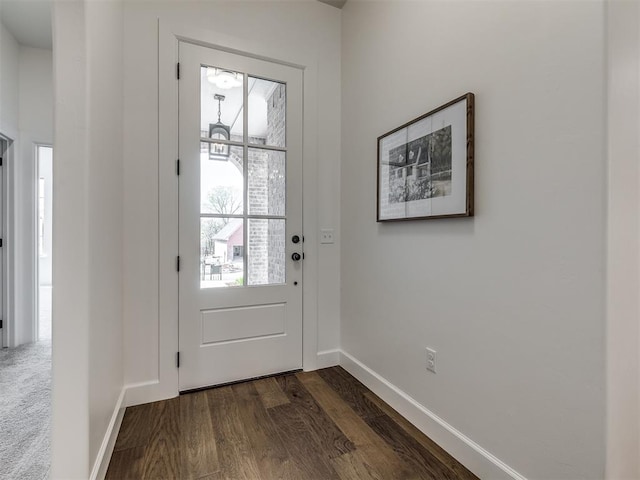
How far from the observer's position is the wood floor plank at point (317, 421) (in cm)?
156

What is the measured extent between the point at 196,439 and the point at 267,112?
2.11 metres

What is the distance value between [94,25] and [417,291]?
75.1 inches

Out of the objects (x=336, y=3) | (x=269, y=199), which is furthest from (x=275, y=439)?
(x=336, y=3)

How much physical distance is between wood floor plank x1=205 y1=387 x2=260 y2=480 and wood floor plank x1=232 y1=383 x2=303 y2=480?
0.03 meters

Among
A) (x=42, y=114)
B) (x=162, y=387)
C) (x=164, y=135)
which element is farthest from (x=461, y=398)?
(x=42, y=114)

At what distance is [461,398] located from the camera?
1.49m

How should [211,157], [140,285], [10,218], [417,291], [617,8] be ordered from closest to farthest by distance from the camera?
1. [617,8]
2. [417,291]
3. [140,285]
4. [211,157]
5. [10,218]

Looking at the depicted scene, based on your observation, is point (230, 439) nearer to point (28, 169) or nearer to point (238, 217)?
point (238, 217)

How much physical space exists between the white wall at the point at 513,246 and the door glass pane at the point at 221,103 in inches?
41.1

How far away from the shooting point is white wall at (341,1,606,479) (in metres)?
1.03

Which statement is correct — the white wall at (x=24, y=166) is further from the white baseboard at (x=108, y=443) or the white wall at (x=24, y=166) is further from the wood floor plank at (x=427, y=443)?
the wood floor plank at (x=427, y=443)

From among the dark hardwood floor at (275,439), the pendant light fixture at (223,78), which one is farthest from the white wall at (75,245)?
the pendant light fixture at (223,78)

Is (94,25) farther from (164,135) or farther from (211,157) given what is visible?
(211,157)

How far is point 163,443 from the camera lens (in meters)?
1.59
